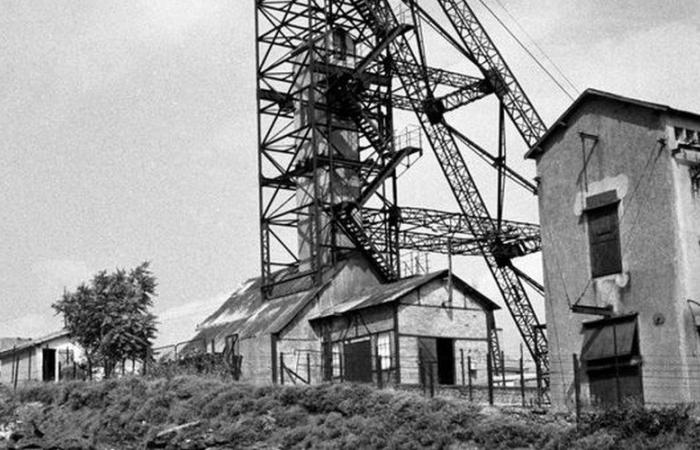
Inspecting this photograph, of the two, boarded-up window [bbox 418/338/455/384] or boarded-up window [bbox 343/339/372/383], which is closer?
boarded-up window [bbox 418/338/455/384]

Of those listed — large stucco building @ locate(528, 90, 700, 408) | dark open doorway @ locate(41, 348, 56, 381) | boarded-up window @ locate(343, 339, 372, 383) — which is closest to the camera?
large stucco building @ locate(528, 90, 700, 408)

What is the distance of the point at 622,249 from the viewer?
31281mm

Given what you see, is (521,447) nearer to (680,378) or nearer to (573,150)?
(680,378)

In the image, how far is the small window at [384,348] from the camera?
1679 inches

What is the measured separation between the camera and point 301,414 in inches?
1313

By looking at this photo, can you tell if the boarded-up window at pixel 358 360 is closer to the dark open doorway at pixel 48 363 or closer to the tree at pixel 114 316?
the tree at pixel 114 316

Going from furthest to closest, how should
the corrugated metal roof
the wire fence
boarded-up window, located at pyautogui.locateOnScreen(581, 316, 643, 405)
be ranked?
the corrugated metal roof, the wire fence, boarded-up window, located at pyautogui.locateOnScreen(581, 316, 643, 405)

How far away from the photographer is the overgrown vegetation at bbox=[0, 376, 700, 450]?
85.4ft

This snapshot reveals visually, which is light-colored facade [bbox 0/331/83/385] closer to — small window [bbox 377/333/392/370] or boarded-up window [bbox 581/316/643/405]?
small window [bbox 377/333/392/370]

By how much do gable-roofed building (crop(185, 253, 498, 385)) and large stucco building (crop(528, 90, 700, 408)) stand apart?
932cm

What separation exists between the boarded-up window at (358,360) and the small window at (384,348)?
1.64 feet

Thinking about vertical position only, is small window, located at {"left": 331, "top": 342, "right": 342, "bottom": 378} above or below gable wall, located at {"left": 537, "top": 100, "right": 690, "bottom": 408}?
below

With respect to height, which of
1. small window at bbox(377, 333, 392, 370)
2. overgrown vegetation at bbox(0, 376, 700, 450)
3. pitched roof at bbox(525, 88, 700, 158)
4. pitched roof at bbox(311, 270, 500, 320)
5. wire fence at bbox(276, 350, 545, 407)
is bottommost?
overgrown vegetation at bbox(0, 376, 700, 450)

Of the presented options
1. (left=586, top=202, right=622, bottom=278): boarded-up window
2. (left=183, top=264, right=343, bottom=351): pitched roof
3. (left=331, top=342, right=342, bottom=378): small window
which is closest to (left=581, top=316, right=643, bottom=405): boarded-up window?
(left=586, top=202, right=622, bottom=278): boarded-up window
